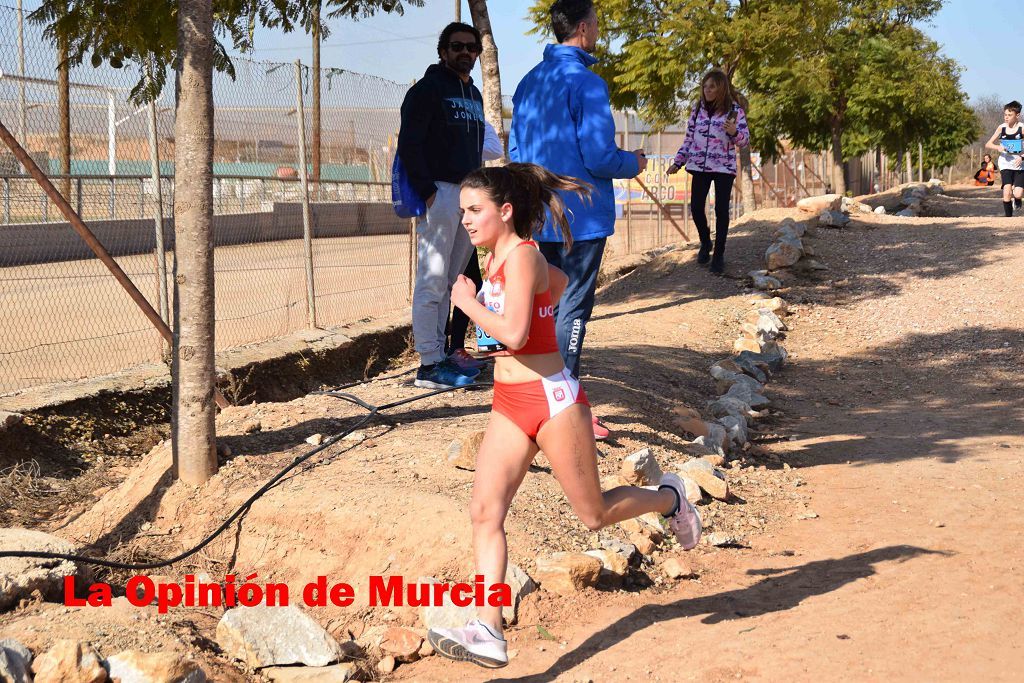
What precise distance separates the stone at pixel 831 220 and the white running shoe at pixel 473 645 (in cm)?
1109

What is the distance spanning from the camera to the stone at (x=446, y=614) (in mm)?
3764

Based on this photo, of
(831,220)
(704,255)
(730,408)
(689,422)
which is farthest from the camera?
(831,220)

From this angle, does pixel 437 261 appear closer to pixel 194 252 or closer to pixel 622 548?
pixel 194 252

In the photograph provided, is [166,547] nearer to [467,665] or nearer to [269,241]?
[467,665]

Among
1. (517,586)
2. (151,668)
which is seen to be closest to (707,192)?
(517,586)

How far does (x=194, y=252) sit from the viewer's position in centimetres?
477

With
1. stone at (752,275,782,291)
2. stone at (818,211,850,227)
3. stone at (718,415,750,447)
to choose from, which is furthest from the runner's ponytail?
stone at (818,211,850,227)

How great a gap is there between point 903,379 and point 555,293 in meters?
5.57

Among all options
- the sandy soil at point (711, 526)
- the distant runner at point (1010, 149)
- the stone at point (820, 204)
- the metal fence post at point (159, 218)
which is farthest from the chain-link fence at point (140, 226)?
the distant runner at point (1010, 149)

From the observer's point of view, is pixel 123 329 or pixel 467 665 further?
pixel 123 329

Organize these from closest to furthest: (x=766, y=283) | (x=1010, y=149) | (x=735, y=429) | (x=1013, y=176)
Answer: (x=735, y=429)
(x=766, y=283)
(x=1010, y=149)
(x=1013, y=176)

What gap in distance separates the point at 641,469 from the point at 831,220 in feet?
31.0

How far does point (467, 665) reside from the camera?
3.66 metres

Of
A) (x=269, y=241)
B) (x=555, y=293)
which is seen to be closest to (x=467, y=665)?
(x=555, y=293)
